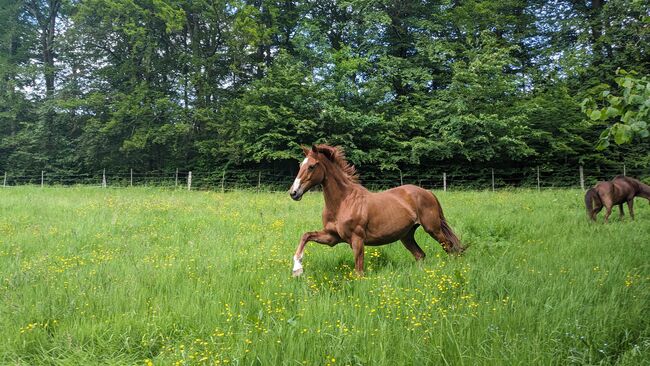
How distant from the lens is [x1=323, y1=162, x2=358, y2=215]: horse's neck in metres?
5.66

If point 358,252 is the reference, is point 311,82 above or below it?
above

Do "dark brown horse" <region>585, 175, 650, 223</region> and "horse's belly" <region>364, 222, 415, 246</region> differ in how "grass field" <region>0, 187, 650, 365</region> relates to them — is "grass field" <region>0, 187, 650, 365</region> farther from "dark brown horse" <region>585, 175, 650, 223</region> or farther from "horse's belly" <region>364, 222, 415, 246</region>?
"dark brown horse" <region>585, 175, 650, 223</region>

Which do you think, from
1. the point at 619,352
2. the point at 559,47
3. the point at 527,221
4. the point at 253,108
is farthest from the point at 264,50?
the point at 619,352

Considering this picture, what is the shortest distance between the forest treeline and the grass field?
18.4 meters

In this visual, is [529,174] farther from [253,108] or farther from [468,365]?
[468,365]

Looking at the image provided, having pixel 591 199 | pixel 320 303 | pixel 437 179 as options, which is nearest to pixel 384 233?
pixel 320 303

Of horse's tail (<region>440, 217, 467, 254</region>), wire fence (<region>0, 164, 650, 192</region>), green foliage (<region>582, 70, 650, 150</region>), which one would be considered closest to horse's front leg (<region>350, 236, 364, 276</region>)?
horse's tail (<region>440, 217, 467, 254</region>)

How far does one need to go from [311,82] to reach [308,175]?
22495 millimetres

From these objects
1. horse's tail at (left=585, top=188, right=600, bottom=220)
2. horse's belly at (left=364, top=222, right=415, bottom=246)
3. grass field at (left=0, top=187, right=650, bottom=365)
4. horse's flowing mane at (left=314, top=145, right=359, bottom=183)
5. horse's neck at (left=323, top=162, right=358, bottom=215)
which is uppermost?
horse's flowing mane at (left=314, top=145, right=359, bottom=183)

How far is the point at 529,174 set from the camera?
2705 cm

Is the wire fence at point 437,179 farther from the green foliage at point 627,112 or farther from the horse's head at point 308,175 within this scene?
the green foliage at point 627,112

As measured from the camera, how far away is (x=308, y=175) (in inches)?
212

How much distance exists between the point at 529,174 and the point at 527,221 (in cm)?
1931

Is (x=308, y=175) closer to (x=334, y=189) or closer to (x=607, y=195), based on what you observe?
(x=334, y=189)
